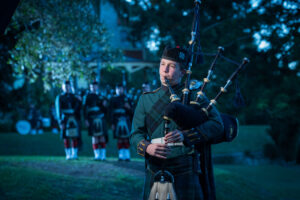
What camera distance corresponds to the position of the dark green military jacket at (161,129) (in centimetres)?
346

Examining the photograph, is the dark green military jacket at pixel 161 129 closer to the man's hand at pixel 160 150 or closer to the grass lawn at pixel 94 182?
the man's hand at pixel 160 150

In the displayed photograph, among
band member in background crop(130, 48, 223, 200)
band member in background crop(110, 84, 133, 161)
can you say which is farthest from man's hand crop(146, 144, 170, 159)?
band member in background crop(110, 84, 133, 161)

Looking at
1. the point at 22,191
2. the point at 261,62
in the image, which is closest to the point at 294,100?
the point at 261,62

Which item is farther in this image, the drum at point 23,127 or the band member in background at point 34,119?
the band member in background at point 34,119

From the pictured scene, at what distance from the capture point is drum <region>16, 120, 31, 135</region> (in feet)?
79.6

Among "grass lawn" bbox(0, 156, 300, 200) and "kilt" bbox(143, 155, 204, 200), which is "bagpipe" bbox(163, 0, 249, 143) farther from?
"grass lawn" bbox(0, 156, 300, 200)

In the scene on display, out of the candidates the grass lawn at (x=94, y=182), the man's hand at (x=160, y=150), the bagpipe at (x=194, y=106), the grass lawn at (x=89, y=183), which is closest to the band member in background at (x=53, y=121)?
the grass lawn at (x=94, y=182)

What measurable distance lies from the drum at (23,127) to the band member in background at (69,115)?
13444 mm

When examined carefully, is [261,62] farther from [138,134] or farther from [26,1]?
[138,134]

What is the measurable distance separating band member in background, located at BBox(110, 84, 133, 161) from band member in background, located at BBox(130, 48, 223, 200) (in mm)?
8277

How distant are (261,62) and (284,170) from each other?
5.69 metres

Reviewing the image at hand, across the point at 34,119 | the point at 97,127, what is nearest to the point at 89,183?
the point at 97,127

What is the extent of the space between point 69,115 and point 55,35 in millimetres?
2609

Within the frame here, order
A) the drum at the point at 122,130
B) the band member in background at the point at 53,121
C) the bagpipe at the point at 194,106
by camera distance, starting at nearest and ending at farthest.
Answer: the bagpipe at the point at 194,106, the drum at the point at 122,130, the band member in background at the point at 53,121
